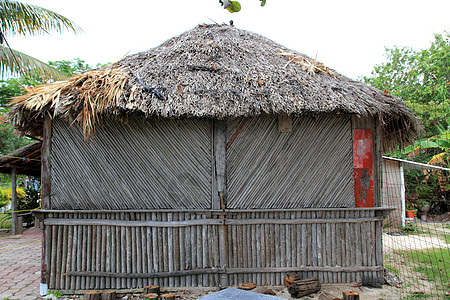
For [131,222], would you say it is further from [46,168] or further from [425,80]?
[425,80]

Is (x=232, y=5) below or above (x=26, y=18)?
below

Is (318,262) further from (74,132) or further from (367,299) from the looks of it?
(74,132)

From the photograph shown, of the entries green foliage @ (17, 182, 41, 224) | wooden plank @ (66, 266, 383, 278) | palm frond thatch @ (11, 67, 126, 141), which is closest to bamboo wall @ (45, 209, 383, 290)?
wooden plank @ (66, 266, 383, 278)

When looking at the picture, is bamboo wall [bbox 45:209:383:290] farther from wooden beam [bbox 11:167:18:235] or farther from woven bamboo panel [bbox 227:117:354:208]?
wooden beam [bbox 11:167:18:235]

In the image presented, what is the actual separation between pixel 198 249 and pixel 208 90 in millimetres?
2528

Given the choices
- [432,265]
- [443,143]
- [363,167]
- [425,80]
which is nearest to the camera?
[363,167]

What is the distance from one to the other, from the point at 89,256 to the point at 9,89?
10931 millimetres

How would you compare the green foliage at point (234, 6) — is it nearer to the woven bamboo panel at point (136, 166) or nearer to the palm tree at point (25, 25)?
the woven bamboo panel at point (136, 166)

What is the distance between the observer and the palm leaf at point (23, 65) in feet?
23.5

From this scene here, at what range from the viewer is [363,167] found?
491 centimetres

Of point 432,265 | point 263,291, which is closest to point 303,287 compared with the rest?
point 263,291

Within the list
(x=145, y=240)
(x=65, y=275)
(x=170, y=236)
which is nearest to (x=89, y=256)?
(x=65, y=275)

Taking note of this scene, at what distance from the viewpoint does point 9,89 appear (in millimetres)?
12086

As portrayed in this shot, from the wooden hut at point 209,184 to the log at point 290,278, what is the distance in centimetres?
10
